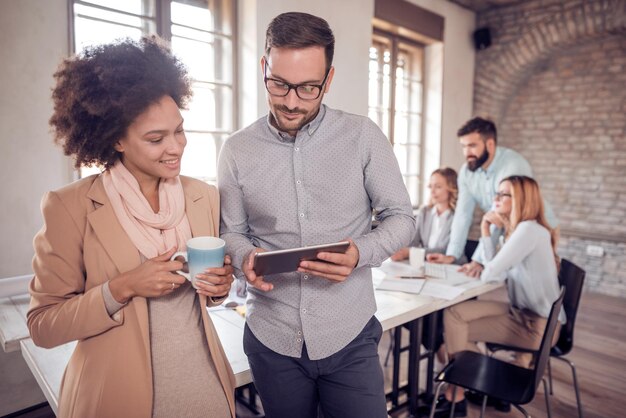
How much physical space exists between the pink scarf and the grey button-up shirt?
0.60 feet

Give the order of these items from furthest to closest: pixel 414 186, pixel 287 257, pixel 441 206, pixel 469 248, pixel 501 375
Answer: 1. pixel 414 186
2. pixel 441 206
3. pixel 469 248
4. pixel 501 375
5. pixel 287 257

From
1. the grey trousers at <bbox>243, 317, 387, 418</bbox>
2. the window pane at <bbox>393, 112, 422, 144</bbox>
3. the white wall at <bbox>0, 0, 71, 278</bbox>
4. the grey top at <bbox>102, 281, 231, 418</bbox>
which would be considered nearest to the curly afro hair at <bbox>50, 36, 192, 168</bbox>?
the grey top at <bbox>102, 281, 231, 418</bbox>

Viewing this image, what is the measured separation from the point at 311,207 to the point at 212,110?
2656 millimetres

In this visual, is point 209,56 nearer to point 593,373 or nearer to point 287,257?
point 287,257

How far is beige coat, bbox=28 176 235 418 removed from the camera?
94 centimetres

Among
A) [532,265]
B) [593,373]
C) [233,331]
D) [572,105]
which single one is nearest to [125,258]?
[233,331]

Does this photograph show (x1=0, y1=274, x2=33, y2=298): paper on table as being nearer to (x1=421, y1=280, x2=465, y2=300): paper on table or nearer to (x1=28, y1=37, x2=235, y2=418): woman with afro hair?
(x1=28, y1=37, x2=235, y2=418): woman with afro hair

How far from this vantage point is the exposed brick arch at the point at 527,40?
4.69 metres

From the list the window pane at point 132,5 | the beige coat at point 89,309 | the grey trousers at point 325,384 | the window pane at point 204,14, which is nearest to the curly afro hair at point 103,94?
the beige coat at point 89,309

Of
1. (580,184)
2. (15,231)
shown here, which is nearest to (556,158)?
(580,184)

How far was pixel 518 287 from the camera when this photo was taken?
249 centimetres

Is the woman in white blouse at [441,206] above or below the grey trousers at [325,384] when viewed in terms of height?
above

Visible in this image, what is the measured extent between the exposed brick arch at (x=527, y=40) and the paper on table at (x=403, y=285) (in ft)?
13.1

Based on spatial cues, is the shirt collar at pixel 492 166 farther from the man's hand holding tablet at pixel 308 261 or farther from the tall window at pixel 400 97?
the man's hand holding tablet at pixel 308 261
